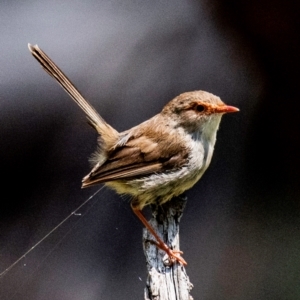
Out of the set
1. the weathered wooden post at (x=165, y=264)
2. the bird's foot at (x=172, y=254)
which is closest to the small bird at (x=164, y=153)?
the weathered wooden post at (x=165, y=264)

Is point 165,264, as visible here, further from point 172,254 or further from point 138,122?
point 138,122

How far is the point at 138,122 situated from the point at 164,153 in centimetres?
130

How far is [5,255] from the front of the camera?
17.8 ft

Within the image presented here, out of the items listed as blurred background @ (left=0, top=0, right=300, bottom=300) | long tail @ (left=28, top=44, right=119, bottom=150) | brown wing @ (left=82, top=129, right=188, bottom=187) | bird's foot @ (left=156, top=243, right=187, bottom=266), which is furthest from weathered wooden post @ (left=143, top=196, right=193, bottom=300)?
blurred background @ (left=0, top=0, right=300, bottom=300)

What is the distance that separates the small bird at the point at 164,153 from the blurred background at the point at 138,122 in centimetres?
114

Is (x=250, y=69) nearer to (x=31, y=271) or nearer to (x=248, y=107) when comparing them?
(x=248, y=107)

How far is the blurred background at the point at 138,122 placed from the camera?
557 centimetres

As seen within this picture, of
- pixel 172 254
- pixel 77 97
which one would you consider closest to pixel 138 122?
pixel 77 97

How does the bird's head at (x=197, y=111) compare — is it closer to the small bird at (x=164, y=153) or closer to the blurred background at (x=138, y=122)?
the small bird at (x=164, y=153)

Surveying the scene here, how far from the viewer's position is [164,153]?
442cm

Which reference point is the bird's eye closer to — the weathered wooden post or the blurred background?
the weathered wooden post

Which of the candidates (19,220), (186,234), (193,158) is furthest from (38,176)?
(193,158)

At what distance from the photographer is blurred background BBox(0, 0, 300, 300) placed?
5.57 metres

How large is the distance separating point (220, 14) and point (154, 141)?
2.18 meters
